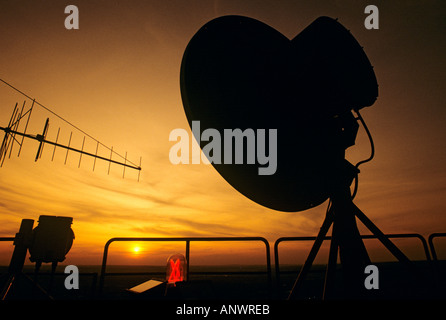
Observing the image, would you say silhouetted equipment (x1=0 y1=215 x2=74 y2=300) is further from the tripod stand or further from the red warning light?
the tripod stand

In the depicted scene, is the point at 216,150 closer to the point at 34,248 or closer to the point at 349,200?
the point at 349,200

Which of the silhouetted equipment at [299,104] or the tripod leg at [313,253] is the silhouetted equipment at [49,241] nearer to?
the silhouetted equipment at [299,104]

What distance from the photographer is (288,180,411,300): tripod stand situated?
2.03 metres

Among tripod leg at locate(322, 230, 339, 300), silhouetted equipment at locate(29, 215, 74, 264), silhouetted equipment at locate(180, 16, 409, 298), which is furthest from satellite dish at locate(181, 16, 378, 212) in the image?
silhouetted equipment at locate(29, 215, 74, 264)

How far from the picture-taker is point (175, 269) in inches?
74.4

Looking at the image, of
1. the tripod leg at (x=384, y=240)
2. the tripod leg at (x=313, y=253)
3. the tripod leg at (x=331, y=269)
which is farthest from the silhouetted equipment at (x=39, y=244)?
the tripod leg at (x=384, y=240)

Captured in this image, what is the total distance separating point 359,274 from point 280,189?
39.9 inches

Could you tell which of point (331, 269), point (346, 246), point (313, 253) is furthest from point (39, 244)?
point (346, 246)

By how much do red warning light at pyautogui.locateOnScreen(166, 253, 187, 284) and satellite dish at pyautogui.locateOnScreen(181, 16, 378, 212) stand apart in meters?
0.81

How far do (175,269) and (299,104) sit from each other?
6.76ft

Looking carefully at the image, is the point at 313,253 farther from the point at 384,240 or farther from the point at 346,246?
the point at 384,240

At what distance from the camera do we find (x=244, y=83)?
249 centimetres

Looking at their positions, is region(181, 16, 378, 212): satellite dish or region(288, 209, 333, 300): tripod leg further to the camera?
region(181, 16, 378, 212): satellite dish

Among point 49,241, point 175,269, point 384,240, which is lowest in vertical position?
point 175,269
